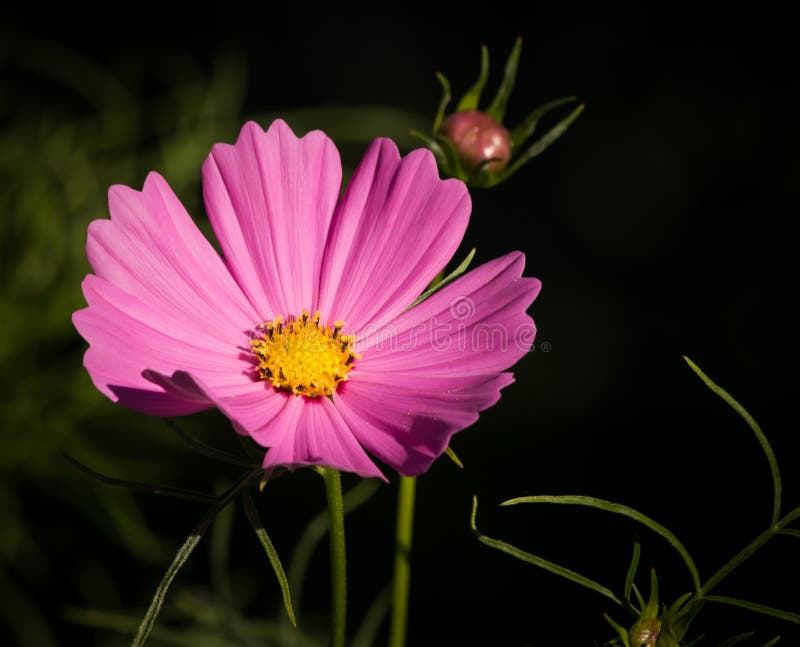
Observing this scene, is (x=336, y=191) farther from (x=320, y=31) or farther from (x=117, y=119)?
(x=320, y=31)

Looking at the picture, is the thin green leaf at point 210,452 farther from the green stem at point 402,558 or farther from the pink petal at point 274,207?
the pink petal at point 274,207

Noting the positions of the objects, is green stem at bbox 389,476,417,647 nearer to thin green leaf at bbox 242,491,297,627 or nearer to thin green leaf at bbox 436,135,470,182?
thin green leaf at bbox 242,491,297,627

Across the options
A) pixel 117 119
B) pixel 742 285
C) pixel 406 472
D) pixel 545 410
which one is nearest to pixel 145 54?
pixel 117 119

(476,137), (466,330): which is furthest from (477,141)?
(466,330)

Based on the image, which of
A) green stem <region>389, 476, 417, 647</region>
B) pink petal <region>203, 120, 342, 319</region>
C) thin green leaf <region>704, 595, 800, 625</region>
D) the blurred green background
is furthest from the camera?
the blurred green background

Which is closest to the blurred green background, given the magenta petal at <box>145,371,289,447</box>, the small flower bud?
the magenta petal at <box>145,371,289,447</box>
